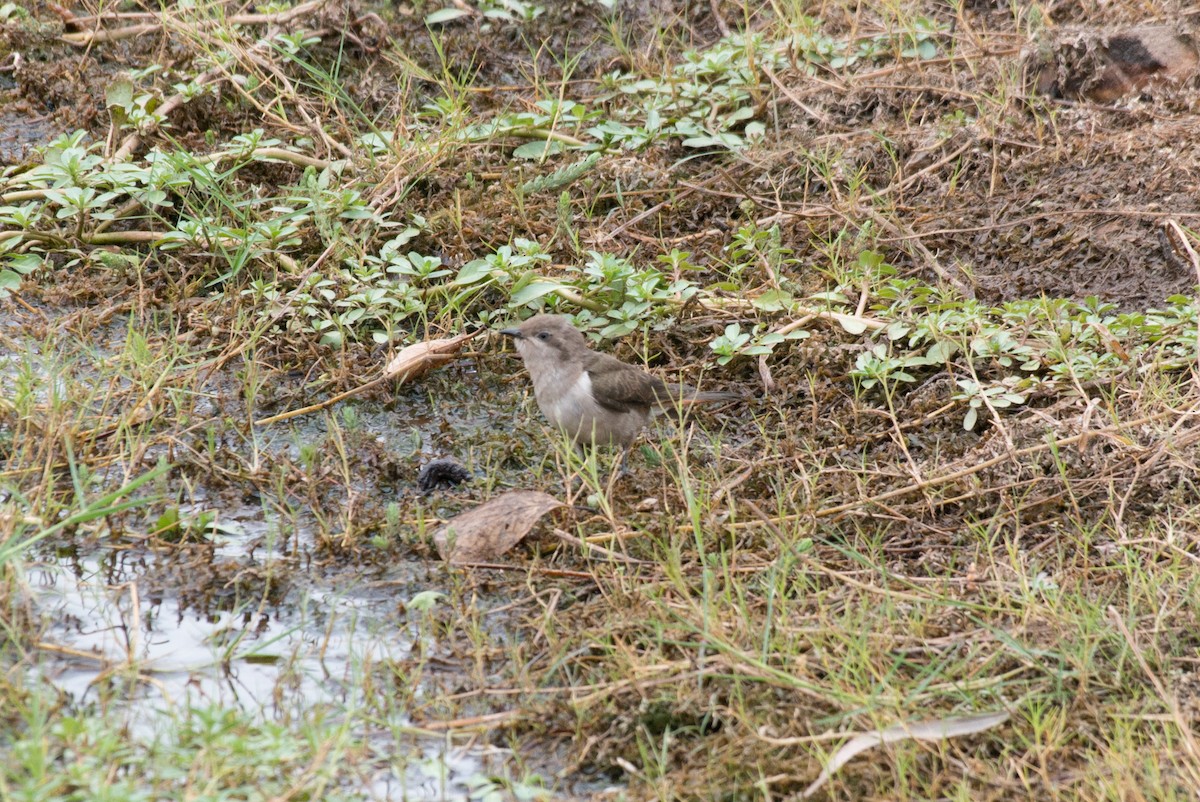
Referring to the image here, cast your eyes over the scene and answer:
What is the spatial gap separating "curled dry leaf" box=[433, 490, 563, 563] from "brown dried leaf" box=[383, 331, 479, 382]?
3.77ft

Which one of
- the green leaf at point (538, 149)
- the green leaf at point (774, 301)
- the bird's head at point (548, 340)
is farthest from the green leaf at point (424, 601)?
the green leaf at point (538, 149)

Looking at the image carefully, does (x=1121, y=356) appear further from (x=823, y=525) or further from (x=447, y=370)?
(x=447, y=370)

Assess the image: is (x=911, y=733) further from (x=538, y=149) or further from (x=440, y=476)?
(x=538, y=149)

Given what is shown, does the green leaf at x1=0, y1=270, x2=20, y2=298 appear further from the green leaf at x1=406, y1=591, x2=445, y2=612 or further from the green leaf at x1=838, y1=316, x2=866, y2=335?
the green leaf at x1=838, y1=316, x2=866, y2=335

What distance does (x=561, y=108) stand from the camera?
24.6ft

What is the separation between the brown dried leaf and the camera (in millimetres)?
6031

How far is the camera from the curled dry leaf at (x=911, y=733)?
12.3 feet

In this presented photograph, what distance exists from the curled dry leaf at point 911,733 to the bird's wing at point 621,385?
2138mm

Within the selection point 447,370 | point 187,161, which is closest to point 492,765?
point 447,370

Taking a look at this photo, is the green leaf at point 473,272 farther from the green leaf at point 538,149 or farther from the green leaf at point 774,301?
the green leaf at point 774,301

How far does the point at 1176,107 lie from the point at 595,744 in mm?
5393

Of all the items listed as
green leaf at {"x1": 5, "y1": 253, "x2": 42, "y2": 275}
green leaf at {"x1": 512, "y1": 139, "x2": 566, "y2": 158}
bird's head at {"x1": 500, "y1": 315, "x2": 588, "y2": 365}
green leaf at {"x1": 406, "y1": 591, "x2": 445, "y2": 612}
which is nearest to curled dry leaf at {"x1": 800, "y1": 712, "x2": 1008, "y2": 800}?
green leaf at {"x1": 406, "y1": 591, "x2": 445, "y2": 612}

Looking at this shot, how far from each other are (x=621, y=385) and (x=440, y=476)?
35.3 inches

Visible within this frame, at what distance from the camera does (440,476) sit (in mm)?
5461
